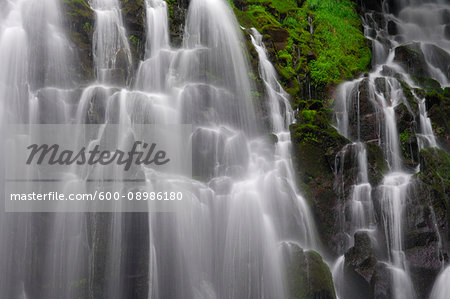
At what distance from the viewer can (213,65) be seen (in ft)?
47.1

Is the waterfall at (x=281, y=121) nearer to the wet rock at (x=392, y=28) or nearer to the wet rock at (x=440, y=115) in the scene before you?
the wet rock at (x=440, y=115)

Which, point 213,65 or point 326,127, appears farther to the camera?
point 213,65

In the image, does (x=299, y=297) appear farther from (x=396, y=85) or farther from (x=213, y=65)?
(x=396, y=85)

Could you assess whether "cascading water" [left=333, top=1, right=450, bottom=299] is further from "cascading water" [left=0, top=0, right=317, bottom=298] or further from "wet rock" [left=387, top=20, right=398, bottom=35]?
"cascading water" [left=0, top=0, right=317, bottom=298]

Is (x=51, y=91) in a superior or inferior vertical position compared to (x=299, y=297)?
superior

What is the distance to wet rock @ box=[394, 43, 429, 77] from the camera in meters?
18.5

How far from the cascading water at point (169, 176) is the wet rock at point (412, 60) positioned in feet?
24.0

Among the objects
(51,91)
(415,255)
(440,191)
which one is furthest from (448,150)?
(51,91)

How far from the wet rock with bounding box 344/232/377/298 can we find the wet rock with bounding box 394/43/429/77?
1147 cm

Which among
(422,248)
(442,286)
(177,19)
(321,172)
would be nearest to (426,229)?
(422,248)

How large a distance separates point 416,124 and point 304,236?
7408 mm

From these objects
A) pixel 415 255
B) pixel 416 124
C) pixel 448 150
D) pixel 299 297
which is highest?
pixel 416 124

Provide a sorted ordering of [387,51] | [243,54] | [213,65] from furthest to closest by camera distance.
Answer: [387,51] → [243,54] → [213,65]

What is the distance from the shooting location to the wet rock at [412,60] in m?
18.5
